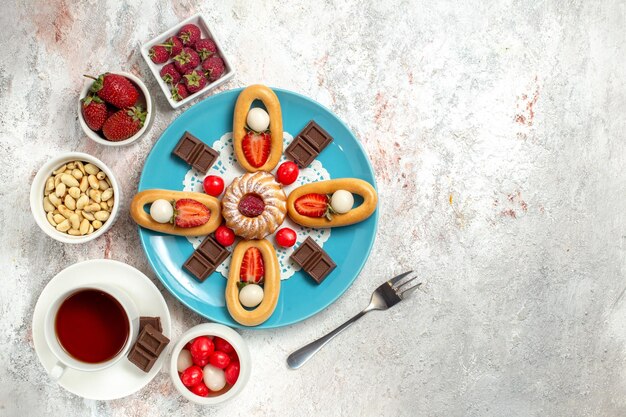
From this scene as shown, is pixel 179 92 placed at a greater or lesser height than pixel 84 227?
greater

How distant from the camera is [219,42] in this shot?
1.98 metres

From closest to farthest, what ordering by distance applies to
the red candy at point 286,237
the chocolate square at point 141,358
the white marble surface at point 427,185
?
1. the chocolate square at point 141,358
2. the red candy at point 286,237
3. the white marble surface at point 427,185

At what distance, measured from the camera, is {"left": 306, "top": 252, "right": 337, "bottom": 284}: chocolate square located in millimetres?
1950

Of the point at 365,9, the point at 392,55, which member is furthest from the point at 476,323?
the point at 365,9

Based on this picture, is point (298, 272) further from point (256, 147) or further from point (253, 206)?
point (256, 147)

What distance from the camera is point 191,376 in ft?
6.22

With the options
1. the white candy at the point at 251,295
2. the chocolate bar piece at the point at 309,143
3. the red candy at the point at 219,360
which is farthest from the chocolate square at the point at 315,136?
the red candy at the point at 219,360

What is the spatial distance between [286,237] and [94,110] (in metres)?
0.75

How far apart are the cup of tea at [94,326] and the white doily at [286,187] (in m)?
0.32

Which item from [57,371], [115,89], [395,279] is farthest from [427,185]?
[57,371]

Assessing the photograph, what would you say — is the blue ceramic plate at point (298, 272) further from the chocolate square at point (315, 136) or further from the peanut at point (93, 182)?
the peanut at point (93, 182)

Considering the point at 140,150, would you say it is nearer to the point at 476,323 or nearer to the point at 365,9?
the point at 365,9

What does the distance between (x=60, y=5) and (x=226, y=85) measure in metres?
0.65

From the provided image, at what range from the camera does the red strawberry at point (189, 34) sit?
6.36 feet
